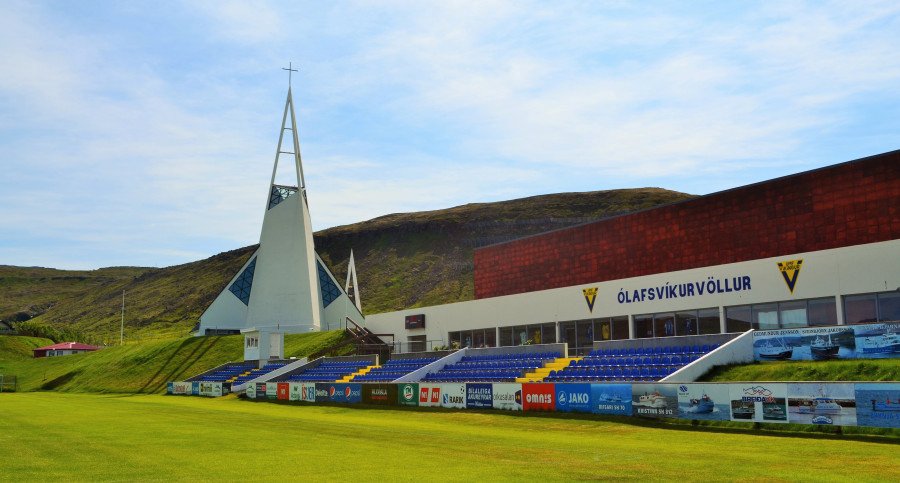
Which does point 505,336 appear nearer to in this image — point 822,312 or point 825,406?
point 822,312

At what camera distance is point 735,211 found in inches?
1655

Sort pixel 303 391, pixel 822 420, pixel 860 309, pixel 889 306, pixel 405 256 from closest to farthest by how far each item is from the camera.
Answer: pixel 822 420 → pixel 889 306 → pixel 860 309 → pixel 303 391 → pixel 405 256

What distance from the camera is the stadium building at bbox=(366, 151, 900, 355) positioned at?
34.6 m

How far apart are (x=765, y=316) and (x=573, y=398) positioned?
36.2ft

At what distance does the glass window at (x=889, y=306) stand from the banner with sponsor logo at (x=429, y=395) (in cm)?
2006

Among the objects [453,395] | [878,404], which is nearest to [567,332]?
[453,395]

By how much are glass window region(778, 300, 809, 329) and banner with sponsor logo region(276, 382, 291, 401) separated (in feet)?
101

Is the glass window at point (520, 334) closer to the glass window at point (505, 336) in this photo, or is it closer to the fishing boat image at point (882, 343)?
the glass window at point (505, 336)

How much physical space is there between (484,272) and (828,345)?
32.1 metres

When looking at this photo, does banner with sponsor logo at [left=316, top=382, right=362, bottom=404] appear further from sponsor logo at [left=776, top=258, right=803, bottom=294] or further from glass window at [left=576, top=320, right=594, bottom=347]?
sponsor logo at [left=776, top=258, right=803, bottom=294]

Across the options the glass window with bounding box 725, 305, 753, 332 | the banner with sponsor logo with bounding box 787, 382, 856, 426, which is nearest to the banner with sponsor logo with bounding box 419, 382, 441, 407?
the glass window with bounding box 725, 305, 753, 332

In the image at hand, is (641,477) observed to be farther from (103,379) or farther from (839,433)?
(103,379)

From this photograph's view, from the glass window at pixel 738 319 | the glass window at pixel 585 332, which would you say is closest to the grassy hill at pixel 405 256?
the glass window at pixel 585 332

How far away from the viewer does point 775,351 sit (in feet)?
→ 108
